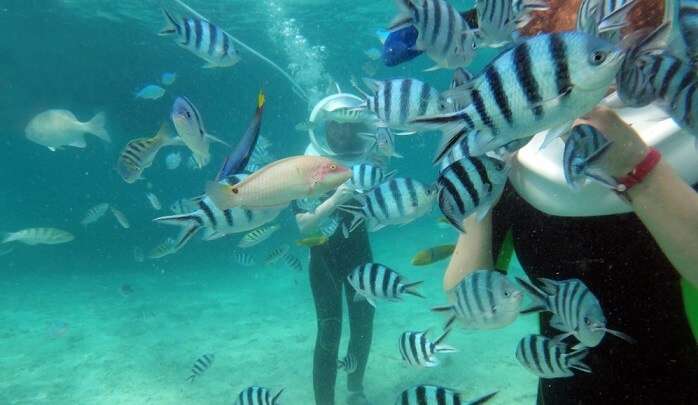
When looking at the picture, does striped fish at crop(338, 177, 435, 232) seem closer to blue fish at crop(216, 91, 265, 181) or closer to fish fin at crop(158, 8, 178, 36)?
blue fish at crop(216, 91, 265, 181)

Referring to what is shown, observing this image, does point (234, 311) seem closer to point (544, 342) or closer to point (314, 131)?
point (314, 131)

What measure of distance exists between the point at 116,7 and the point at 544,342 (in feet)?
82.4

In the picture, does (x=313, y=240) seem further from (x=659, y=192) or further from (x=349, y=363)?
(x=659, y=192)

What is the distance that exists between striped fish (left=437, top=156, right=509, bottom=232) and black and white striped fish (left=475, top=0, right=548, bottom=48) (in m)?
0.81

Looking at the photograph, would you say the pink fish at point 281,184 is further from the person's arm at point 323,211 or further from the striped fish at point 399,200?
the person's arm at point 323,211

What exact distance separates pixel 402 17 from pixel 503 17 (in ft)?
1.75

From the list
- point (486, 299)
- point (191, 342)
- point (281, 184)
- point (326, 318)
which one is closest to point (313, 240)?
point (326, 318)

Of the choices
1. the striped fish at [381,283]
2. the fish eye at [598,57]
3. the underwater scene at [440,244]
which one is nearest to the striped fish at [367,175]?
the underwater scene at [440,244]

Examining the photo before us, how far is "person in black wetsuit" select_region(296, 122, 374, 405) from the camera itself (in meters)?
6.25

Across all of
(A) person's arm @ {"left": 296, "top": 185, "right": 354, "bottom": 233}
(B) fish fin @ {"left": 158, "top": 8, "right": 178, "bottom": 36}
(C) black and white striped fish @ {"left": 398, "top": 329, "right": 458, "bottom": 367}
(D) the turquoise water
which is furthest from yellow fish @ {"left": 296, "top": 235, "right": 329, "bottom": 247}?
(D) the turquoise water

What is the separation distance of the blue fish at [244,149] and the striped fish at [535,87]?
2.87 ft

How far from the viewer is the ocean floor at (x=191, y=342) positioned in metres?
8.33

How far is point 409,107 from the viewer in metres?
2.60

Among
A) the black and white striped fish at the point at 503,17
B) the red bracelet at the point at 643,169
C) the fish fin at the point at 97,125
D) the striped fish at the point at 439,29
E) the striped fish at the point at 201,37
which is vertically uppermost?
the fish fin at the point at 97,125
